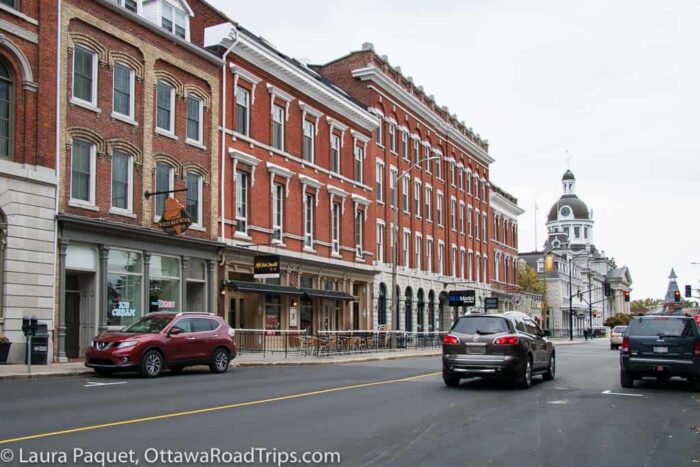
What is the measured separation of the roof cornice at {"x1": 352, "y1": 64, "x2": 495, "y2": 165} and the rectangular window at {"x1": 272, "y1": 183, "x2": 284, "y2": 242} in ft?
44.6

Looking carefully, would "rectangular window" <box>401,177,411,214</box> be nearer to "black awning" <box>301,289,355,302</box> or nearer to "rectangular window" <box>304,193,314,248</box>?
"black awning" <box>301,289,355,302</box>

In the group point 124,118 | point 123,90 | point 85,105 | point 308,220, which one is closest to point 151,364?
point 85,105

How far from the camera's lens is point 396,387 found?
693 inches

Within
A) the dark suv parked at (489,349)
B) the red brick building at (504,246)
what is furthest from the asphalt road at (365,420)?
the red brick building at (504,246)

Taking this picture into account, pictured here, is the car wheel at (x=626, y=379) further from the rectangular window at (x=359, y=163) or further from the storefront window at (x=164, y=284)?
the rectangular window at (x=359, y=163)

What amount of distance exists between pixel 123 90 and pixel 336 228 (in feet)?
55.6

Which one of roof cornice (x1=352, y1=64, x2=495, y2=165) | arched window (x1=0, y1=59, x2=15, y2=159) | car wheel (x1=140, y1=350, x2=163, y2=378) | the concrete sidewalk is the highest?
roof cornice (x1=352, y1=64, x2=495, y2=165)

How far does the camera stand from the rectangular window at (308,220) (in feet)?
127

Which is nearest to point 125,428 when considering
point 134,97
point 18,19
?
point 18,19

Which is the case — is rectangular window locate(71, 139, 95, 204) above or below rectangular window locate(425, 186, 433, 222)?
below

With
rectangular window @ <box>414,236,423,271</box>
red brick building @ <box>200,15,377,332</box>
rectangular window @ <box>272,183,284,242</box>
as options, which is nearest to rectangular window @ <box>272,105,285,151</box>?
red brick building @ <box>200,15,377,332</box>

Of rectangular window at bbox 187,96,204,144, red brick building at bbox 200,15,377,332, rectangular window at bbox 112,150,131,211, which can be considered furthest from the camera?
red brick building at bbox 200,15,377,332

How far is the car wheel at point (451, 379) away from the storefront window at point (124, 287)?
13294mm

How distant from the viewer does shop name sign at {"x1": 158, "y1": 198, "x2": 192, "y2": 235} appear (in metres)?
27.2
